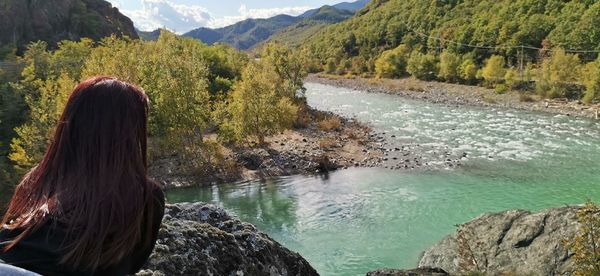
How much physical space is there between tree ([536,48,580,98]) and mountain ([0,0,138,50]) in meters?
59.8

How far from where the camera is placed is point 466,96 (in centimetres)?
6556

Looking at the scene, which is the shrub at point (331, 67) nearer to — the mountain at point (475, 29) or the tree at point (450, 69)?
the mountain at point (475, 29)

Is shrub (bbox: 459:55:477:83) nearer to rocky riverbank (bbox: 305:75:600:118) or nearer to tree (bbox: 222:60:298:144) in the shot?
rocky riverbank (bbox: 305:75:600:118)

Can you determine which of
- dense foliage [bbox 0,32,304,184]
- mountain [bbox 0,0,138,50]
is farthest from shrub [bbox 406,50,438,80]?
A: dense foliage [bbox 0,32,304,184]

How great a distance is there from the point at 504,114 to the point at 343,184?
29938mm

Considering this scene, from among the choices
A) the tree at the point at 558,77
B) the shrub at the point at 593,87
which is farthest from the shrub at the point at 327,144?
the tree at the point at 558,77

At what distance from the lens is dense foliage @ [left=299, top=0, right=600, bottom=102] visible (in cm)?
6444

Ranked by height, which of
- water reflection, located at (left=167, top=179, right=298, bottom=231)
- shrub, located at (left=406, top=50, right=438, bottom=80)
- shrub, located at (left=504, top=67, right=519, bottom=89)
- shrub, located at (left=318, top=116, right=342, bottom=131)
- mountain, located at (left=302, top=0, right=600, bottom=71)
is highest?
mountain, located at (left=302, top=0, right=600, bottom=71)

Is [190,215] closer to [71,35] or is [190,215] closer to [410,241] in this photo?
[410,241]

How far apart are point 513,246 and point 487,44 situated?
83.6 metres

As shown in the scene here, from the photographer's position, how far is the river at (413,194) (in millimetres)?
19047

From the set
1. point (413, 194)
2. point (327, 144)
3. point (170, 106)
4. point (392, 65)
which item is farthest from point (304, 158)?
point (392, 65)

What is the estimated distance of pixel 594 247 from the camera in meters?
9.00

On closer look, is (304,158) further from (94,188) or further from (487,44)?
(487,44)
